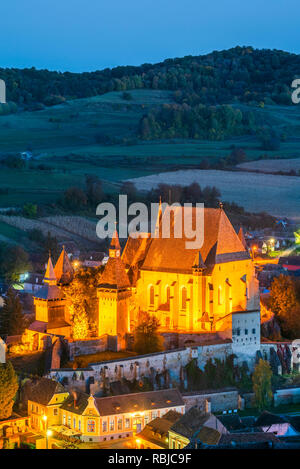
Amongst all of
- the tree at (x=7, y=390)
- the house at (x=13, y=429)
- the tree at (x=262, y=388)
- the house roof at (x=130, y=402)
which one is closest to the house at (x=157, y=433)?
the house roof at (x=130, y=402)

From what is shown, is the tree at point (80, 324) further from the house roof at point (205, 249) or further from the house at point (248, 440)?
the house at point (248, 440)

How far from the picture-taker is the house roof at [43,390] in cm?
5999

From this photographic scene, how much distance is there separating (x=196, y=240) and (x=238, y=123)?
92.9 metres

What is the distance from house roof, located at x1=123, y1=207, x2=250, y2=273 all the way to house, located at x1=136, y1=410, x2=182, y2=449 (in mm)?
15466

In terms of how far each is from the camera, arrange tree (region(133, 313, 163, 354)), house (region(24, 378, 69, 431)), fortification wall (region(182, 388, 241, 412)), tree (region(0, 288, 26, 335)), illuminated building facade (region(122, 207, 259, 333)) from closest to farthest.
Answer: house (region(24, 378, 69, 431)) < fortification wall (region(182, 388, 241, 412)) < tree (region(133, 313, 163, 354)) < illuminated building facade (region(122, 207, 259, 333)) < tree (region(0, 288, 26, 335))

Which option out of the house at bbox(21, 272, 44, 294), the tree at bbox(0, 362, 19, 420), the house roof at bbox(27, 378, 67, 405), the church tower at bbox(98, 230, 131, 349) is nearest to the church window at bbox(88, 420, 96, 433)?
the house roof at bbox(27, 378, 67, 405)

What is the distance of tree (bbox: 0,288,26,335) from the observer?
72812mm

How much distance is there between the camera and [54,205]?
130750 mm

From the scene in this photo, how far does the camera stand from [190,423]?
5575cm

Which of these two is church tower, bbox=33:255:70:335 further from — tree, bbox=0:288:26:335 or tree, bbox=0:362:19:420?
tree, bbox=0:362:19:420

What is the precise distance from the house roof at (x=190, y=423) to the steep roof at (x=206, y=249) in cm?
1653

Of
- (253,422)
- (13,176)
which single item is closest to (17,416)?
(253,422)

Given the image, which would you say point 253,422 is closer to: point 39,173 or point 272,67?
point 39,173

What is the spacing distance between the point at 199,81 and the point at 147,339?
397 feet
